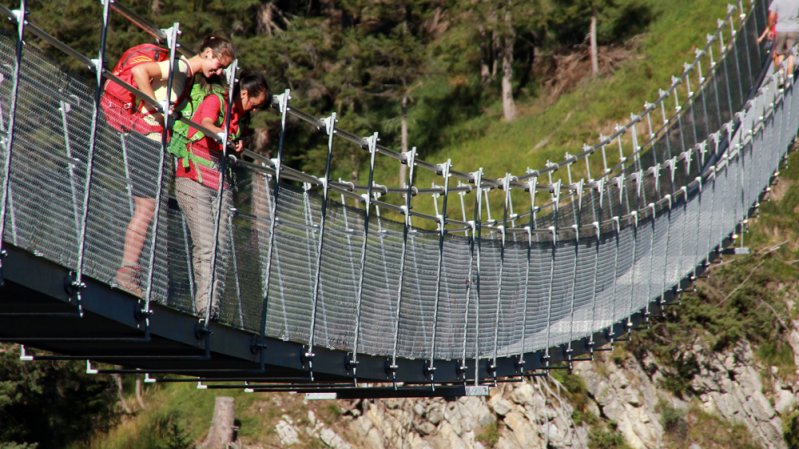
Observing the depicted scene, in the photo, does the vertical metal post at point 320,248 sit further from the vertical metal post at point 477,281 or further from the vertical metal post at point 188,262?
the vertical metal post at point 477,281

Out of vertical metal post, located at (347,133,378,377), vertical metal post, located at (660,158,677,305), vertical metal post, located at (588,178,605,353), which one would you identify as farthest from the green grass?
vertical metal post, located at (347,133,378,377)

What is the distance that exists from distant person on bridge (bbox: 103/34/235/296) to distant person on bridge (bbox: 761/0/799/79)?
8.57 meters

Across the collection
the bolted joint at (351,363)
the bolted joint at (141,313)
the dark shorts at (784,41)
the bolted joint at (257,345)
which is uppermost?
the dark shorts at (784,41)

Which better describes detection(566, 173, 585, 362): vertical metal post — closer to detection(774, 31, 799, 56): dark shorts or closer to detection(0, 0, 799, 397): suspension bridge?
detection(0, 0, 799, 397): suspension bridge

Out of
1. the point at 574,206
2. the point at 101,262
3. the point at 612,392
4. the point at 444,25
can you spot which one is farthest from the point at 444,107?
the point at 101,262

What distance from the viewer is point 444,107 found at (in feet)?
60.9

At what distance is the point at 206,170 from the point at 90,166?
0.65m

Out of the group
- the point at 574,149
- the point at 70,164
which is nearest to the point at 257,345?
the point at 70,164

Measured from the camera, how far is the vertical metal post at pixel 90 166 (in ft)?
13.3

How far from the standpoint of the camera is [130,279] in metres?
4.41

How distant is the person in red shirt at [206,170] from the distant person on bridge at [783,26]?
27.4ft

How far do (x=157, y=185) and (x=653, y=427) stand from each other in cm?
922

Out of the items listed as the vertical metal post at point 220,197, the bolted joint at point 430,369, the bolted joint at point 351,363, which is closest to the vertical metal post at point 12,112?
the vertical metal post at point 220,197

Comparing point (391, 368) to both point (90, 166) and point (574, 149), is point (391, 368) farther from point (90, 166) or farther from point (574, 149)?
point (574, 149)
